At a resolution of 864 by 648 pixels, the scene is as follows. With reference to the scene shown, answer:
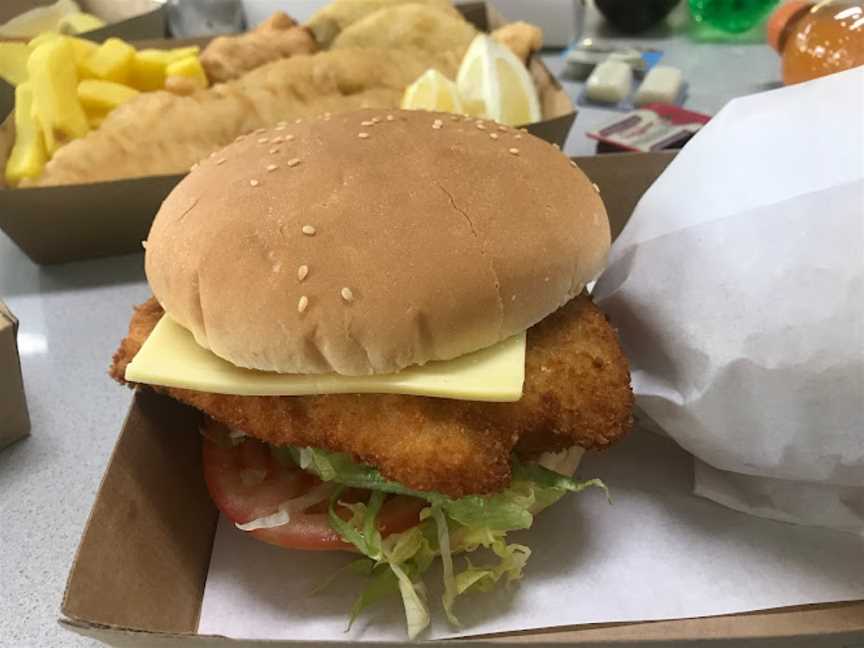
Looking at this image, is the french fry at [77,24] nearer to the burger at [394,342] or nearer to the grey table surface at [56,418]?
the grey table surface at [56,418]

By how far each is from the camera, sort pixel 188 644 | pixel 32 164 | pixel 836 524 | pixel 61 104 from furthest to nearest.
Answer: pixel 61 104, pixel 32 164, pixel 836 524, pixel 188 644

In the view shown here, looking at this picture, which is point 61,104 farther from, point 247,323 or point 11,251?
point 247,323

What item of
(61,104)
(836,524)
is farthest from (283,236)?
(61,104)

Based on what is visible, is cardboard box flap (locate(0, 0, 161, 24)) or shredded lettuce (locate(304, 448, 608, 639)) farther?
cardboard box flap (locate(0, 0, 161, 24))

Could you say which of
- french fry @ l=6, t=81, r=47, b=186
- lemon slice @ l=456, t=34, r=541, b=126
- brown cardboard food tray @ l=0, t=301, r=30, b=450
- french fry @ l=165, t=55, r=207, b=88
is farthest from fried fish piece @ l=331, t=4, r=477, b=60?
brown cardboard food tray @ l=0, t=301, r=30, b=450

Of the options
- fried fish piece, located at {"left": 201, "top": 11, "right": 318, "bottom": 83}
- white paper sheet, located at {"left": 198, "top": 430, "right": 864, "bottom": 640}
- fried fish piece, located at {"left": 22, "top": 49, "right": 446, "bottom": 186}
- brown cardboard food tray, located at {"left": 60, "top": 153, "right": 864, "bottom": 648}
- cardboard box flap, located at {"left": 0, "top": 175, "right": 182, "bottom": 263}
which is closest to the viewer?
brown cardboard food tray, located at {"left": 60, "top": 153, "right": 864, "bottom": 648}

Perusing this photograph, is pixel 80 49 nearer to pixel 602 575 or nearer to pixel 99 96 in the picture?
pixel 99 96

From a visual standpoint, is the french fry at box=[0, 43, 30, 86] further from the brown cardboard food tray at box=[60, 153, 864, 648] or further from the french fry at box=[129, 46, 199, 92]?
the brown cardboard food tray at box=[60, 153, 864, 648]
